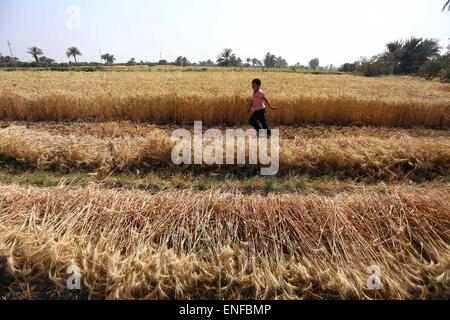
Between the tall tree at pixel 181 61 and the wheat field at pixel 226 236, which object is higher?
the tall tree at pixel 181 61

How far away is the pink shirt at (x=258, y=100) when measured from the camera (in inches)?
251

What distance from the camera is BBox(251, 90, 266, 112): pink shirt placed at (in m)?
6.39

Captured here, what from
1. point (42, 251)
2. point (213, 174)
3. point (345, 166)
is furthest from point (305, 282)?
point (345, 166)

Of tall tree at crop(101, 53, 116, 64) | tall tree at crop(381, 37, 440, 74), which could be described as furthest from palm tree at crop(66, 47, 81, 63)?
tall tree at crop(381, 37, 440, 74)

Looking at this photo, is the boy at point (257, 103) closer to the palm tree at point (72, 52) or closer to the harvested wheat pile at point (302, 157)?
the harvested wheat pile at point (302, 157)

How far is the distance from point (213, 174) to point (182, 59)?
107 m

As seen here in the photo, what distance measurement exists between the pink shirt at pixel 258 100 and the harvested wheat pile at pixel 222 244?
3556mm

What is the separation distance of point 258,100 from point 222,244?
4486 mm

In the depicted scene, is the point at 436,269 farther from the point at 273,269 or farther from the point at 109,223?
the point at 109,223

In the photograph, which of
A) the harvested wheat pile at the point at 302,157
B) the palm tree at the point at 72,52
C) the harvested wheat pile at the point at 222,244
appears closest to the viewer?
the harvested wheat pile at the point at 222,244

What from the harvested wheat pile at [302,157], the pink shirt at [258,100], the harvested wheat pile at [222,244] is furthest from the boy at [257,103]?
the harvested wheat pile at [222,244]

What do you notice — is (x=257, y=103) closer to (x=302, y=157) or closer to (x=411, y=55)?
(x=302, y=157)

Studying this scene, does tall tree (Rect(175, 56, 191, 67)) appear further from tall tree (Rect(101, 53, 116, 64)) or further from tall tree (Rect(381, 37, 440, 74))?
tall tree (Rect(381, 37, 440, 74))

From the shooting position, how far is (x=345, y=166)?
5.47 m
